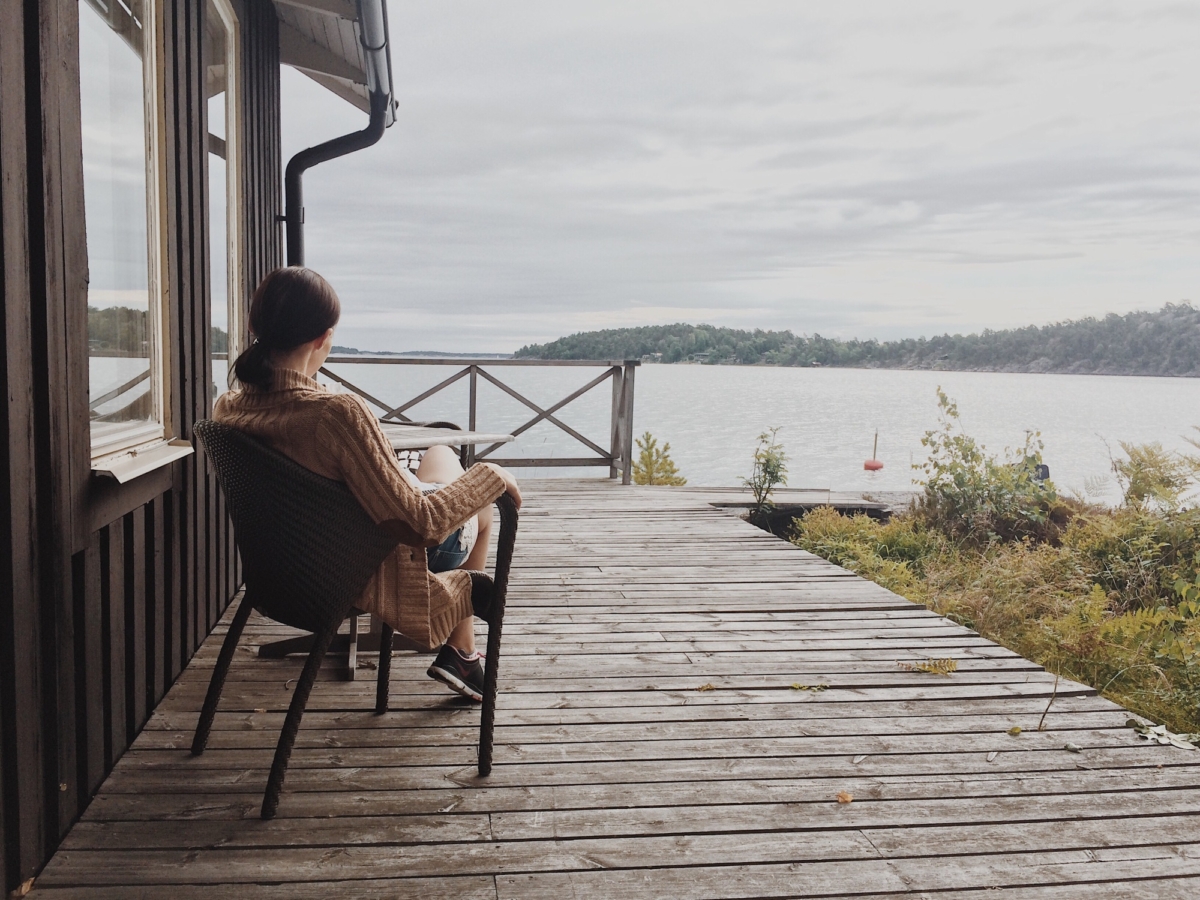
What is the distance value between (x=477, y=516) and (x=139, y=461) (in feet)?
2.90

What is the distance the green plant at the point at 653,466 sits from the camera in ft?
26.8

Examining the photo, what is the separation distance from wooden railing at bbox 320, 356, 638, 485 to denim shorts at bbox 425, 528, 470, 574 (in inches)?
208

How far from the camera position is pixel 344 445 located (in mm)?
1782

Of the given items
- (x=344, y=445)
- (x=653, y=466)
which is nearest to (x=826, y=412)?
(x=653, y=466)

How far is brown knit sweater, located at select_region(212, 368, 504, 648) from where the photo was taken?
1.79 m

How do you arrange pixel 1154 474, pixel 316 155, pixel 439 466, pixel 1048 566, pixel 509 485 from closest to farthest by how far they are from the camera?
1. pixel 509 485
2. pixel 439 466
3. pixel 1048 566
4. pixel 316 155
5. pixel 1154 474

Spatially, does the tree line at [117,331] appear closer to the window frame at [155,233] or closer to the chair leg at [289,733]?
the window frame at [155,233]

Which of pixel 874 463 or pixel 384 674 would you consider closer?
pixel 384 674

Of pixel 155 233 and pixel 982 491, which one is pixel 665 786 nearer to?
pixel 155 233

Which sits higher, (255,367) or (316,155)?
(316,155)

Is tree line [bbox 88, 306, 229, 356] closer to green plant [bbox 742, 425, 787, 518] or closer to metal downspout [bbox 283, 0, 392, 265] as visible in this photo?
metal downspout [bbox 283, 0, 392, 265]

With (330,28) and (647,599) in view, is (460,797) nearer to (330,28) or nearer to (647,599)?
(647,599)

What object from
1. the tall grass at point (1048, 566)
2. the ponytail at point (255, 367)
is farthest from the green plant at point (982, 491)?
the ponytail at point (255, 367)

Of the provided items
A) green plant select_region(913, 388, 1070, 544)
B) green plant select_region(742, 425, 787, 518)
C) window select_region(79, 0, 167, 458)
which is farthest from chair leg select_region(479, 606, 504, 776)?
green plant select_region(913, 388, 1070, 544)
